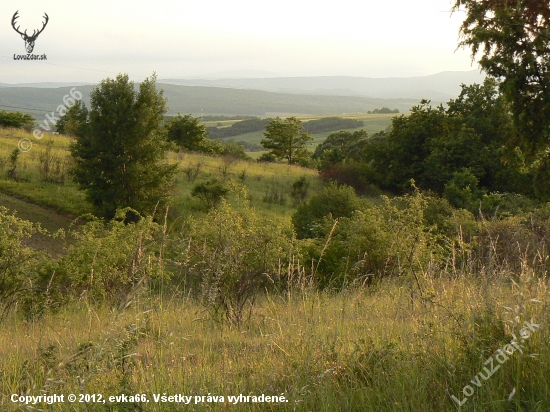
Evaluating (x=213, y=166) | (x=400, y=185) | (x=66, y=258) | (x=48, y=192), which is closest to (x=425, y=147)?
(x=400, y=185)

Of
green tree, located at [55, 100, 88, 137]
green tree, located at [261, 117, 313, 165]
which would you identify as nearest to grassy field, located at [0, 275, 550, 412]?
green tree, located at [55, 100, 88, 137]

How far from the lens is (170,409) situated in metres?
2.73

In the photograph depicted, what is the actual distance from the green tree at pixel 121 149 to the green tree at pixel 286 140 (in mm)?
43133

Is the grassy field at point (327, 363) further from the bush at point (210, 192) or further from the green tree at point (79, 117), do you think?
the bush at point (210, 192)

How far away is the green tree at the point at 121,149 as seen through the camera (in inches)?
790

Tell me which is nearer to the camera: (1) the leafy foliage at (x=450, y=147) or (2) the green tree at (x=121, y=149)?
(2) the green tree at (x=121, y=149)

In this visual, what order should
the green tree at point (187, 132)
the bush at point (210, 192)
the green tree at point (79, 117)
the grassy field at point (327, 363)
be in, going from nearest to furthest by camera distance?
1. the grassy field at point (327, 363)
2. the green tree at point (79, 117)
3. the bush at point (210, 192)
4. the green tree at point (187, 132)

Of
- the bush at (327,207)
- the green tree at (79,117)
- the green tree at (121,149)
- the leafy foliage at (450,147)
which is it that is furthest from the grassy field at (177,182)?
the leafy foliage at (450,147)

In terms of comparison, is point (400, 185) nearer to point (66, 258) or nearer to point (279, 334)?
point (66, 258)

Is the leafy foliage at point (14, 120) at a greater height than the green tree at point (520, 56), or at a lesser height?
lesser

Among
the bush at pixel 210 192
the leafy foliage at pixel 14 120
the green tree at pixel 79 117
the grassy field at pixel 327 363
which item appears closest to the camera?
the grassy field at pixel 327 363

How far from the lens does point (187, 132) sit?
46875mm

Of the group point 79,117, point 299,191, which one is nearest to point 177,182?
point 299,191

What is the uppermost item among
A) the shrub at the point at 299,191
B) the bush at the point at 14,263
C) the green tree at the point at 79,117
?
the green tree at the point at 79,117
